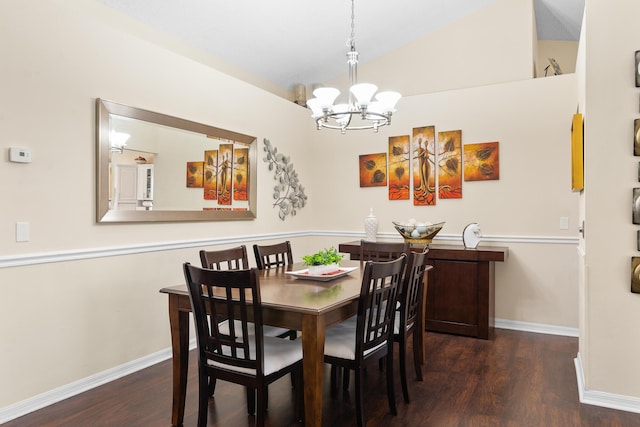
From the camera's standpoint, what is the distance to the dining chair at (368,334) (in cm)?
222

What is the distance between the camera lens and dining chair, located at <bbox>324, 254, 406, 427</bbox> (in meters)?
2.22

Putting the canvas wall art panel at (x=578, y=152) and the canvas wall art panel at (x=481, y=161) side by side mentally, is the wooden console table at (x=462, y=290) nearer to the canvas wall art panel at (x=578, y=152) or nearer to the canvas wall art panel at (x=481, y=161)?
the canvas wall art panel at (x=481, y=161)

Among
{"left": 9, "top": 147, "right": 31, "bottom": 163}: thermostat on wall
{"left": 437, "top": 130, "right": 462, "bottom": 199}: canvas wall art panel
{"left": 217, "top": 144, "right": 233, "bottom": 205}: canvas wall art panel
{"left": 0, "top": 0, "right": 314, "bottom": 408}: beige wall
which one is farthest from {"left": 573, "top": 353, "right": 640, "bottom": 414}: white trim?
{"left": 9, "top": 147, "right": 31, "bottom": 163}: thermostat on wall

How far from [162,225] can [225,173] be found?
889 mm

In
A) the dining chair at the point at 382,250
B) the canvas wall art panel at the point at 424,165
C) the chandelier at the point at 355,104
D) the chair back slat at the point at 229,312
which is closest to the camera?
the chair back slat at the point at 229,312

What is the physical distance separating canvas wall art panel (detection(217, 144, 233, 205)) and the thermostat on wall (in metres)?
1.70

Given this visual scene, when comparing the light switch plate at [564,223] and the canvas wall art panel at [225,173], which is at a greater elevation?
the canvas wall art panel at [225,173]

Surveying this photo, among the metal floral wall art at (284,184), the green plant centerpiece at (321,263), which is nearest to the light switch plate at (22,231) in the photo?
the green plant centerpiece at (321,263)

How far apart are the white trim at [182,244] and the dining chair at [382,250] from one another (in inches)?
50.7

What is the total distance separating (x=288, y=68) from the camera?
4.98 m

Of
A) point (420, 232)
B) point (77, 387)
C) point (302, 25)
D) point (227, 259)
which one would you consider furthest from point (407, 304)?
point (302, 25)

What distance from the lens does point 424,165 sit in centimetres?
475

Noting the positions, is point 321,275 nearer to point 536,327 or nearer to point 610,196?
point 610,196

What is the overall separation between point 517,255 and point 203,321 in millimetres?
3374
